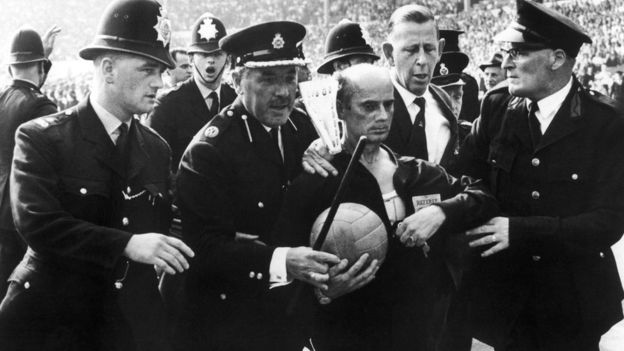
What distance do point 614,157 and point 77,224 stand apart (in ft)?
8.13

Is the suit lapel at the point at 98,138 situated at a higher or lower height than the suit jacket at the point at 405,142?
higher

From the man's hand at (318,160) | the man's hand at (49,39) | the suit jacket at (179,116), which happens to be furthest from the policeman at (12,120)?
the man's hand at (318,160)

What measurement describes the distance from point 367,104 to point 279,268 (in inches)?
→ 32.1

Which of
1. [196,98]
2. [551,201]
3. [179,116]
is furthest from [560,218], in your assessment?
[196,98]

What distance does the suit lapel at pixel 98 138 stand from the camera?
10.7 feet

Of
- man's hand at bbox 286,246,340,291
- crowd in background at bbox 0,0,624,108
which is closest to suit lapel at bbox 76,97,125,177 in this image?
man's hand at bbox 286,246,340,291

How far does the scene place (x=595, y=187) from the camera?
370cm

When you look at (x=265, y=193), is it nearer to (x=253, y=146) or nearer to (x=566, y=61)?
(x=253, y=146)

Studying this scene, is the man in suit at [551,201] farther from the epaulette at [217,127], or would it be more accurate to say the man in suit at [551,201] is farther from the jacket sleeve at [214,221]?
the epaulette at [217,127]

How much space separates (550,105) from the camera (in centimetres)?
386

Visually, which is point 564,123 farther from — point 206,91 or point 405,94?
point 206,91

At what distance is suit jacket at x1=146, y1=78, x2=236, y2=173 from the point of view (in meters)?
5.91

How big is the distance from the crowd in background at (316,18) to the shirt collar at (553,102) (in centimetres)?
1831

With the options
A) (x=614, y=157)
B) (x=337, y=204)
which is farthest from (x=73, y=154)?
(x=614, y=157)
